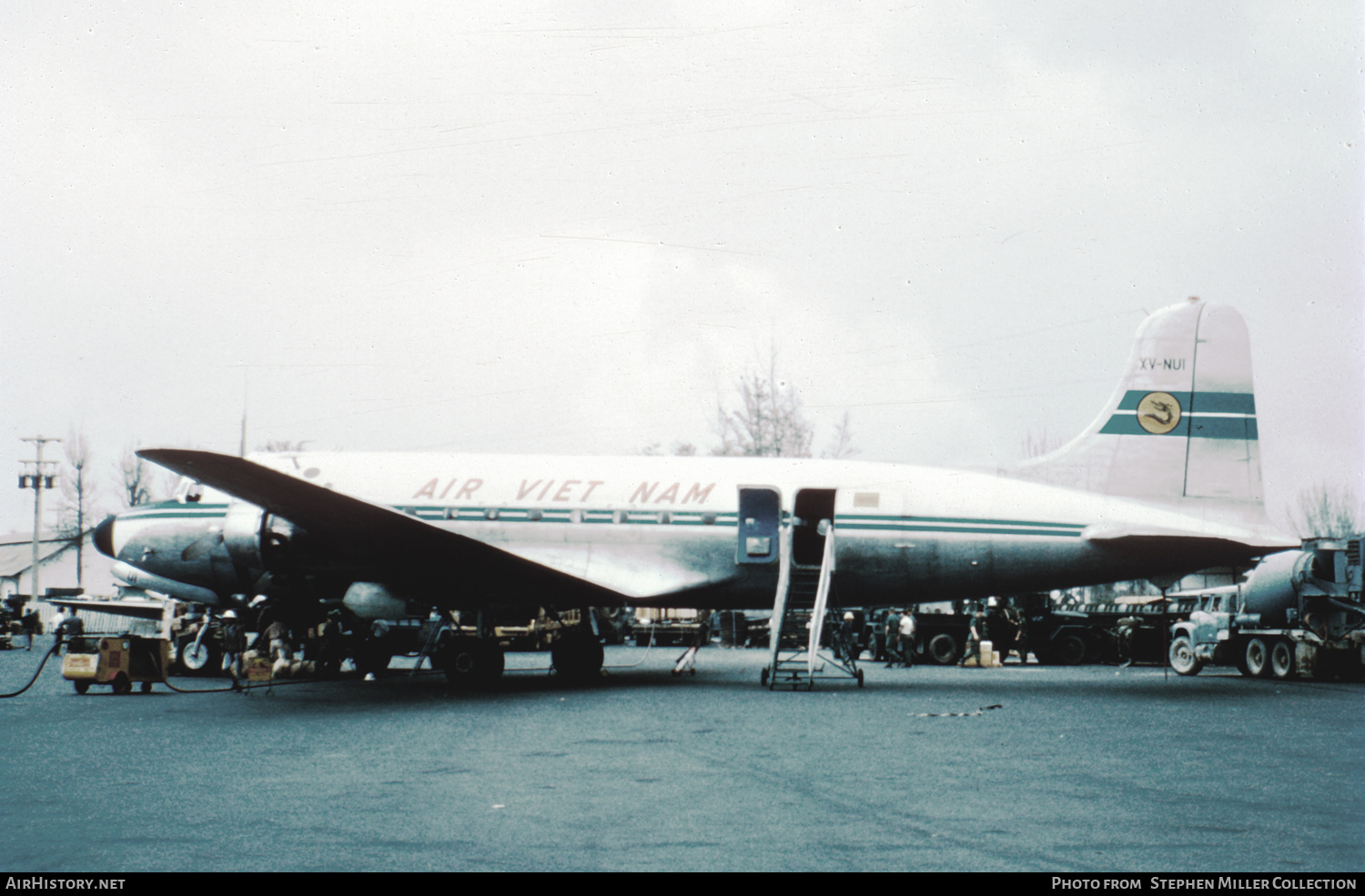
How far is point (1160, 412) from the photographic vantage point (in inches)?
644

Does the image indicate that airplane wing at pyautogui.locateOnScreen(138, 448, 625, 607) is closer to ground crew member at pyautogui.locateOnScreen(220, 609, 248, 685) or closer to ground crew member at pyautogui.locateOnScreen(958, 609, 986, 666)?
ground crew member at pyautogui.locateOnScreen(220, 609, 248, 685)

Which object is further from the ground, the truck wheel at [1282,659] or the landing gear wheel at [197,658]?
the truck wheel at [1282,659]

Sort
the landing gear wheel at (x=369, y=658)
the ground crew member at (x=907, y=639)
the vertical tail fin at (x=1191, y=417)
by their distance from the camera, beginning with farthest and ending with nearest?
the ground crew member at (x=907, y=639)
the landing gear wheel at (x=369, y=658)
the vertical tail fin at (x=1191, y=417)

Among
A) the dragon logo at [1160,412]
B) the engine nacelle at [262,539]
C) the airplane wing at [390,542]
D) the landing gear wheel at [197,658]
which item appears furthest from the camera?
the landing gear wheel at [197,658]

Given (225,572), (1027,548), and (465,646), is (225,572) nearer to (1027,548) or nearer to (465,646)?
(465,646)

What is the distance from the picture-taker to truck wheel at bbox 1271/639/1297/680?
19859 mm

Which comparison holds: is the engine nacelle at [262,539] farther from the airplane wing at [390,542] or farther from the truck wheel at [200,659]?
the truck wheel at [200,659]

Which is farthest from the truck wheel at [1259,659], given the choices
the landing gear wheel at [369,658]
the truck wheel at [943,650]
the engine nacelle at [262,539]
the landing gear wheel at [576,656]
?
the engine nacelle at [262,539]

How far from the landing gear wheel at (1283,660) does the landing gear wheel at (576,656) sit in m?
13.0

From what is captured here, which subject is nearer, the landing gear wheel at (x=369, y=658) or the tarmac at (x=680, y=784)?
the tarmac at (x=680, y=784)

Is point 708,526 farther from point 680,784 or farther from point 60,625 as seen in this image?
point 60,625

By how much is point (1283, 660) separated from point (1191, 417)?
22.8 ft

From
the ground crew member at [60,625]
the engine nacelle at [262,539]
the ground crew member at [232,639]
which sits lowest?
the ground crew member at [60,625]

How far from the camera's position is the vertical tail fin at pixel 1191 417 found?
16.2 metres
